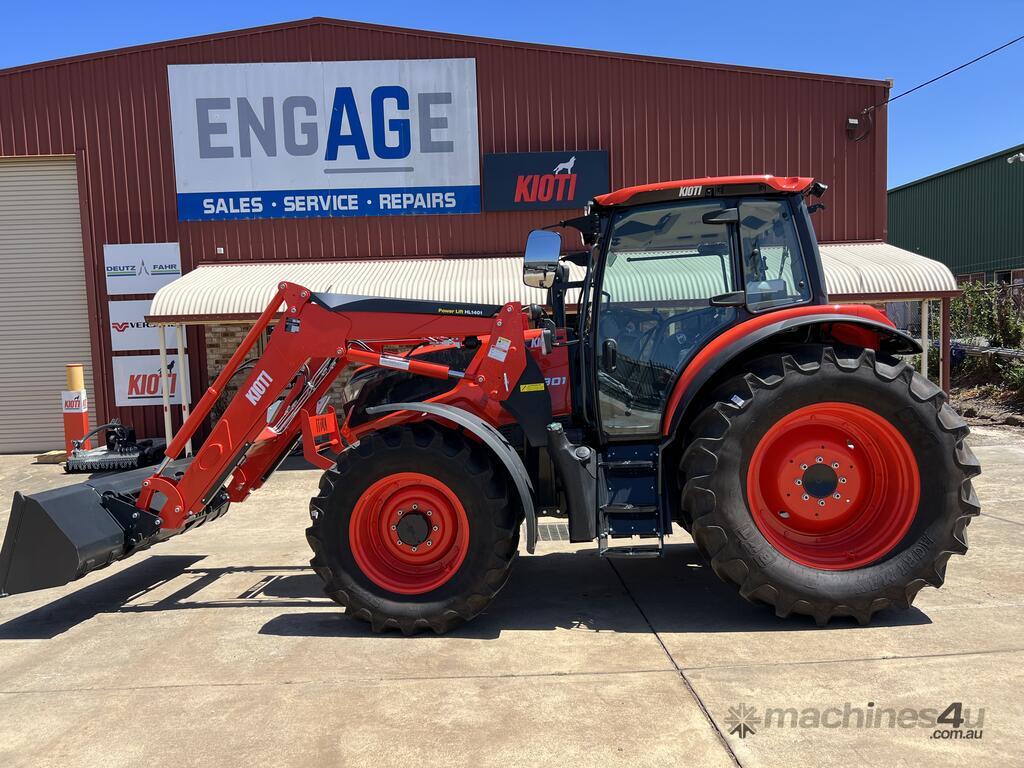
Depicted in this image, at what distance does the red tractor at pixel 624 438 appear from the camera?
3732mm

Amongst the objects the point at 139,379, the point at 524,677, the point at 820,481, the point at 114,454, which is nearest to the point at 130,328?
the point at 139,379

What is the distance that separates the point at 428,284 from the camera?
10102mm

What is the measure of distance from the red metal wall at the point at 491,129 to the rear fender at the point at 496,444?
7809 millimetres

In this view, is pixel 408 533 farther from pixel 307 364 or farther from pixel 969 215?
pixel 969 215

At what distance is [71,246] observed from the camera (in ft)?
38.0

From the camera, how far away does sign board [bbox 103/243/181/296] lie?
11320 millimetres

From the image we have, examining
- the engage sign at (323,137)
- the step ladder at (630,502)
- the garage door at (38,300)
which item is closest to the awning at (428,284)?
the engage sign at (323,137)

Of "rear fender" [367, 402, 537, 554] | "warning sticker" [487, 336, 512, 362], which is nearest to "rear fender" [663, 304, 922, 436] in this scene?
"rear fender" [367, 402, 537, 554]

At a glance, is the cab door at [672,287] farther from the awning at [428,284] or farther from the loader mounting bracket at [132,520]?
the awning at [428,284]

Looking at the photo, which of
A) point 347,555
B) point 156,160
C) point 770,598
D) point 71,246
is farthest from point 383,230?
point 770,598

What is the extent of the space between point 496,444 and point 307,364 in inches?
51.2

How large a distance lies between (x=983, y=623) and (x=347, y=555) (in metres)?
3.40

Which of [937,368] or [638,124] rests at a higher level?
[638,124]

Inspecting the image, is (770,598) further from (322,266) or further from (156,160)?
(156,160)
